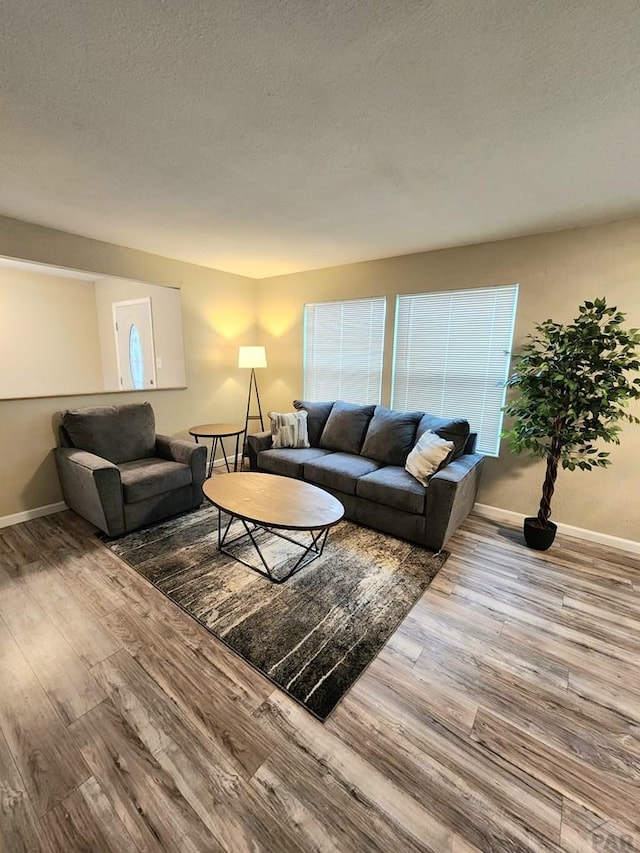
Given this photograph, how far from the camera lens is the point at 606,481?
9.12 ft

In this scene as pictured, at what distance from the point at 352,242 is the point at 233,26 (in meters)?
2.21

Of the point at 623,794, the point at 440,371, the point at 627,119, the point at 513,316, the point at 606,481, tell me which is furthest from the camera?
the point at 440,371

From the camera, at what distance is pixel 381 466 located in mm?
3281

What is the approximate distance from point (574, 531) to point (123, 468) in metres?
3.92

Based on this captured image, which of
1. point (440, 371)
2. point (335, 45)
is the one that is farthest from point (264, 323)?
point (335, 45)

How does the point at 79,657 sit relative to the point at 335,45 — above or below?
below

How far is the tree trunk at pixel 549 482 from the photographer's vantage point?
8.55ft

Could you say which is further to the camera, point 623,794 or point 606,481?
point 606,481

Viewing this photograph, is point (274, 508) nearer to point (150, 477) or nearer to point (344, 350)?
point (150, 477)

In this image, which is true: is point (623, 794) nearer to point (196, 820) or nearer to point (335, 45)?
point (196, 820)

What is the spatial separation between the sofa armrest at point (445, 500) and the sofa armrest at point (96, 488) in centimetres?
239

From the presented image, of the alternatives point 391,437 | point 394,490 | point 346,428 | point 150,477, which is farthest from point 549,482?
point 150,477

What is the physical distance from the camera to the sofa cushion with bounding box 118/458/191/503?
9.00 ft

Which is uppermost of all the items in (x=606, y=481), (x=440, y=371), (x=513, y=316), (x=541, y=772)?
(x=513, y=316)
